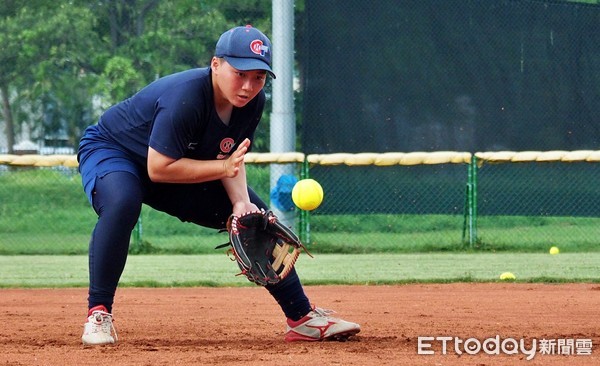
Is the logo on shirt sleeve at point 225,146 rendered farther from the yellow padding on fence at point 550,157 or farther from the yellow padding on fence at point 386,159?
the yellow padding on fence at point 550,157

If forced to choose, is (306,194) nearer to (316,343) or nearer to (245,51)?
(316,343)

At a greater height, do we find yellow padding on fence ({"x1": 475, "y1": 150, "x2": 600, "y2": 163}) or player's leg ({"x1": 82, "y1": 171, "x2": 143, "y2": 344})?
yellow padding on fence ({"x1": 475, "y1": 150, "x2": 600, "y2": 163})

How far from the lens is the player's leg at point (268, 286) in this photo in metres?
4.73

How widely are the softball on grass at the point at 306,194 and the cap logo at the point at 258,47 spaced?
678 centimetres

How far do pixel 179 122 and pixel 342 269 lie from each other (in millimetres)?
5404

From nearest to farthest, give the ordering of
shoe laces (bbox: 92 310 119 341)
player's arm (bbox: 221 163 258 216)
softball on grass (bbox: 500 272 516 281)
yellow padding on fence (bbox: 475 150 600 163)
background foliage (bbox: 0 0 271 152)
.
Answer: shoe laces (bbox: 92 310 119 341)
player's arm (bbox: 221 163 258 216)
softball on grass (bbox: 500 272 516 281)
yellow padding on fence (bbox: 475 150 600 163)
background foliage (bbox: 0 0 271 152)

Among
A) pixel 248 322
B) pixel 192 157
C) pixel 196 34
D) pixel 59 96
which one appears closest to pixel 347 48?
pixel 196 34

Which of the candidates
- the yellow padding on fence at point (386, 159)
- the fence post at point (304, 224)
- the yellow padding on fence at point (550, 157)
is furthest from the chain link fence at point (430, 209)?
the yellow padding on fence at point (386, 159)

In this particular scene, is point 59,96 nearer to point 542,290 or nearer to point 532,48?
point 532,48

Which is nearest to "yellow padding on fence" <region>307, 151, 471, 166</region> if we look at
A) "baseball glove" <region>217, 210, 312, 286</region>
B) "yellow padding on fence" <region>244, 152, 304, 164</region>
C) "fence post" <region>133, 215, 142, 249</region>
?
"yellow padding on fence" <region>244, 152, 304, 164</region>

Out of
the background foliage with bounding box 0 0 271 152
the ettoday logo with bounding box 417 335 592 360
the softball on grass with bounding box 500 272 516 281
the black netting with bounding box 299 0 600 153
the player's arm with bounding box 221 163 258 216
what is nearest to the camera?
Result: the ettoday logo with bounding box 417 335 592 360

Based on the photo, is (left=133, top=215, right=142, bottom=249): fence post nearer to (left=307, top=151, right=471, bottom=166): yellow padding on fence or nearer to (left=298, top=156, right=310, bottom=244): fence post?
(left=298, top=156, right=310, bottom=244): fence post

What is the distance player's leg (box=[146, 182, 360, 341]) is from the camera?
4727 millimetres

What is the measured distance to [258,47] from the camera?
14.0 feet
